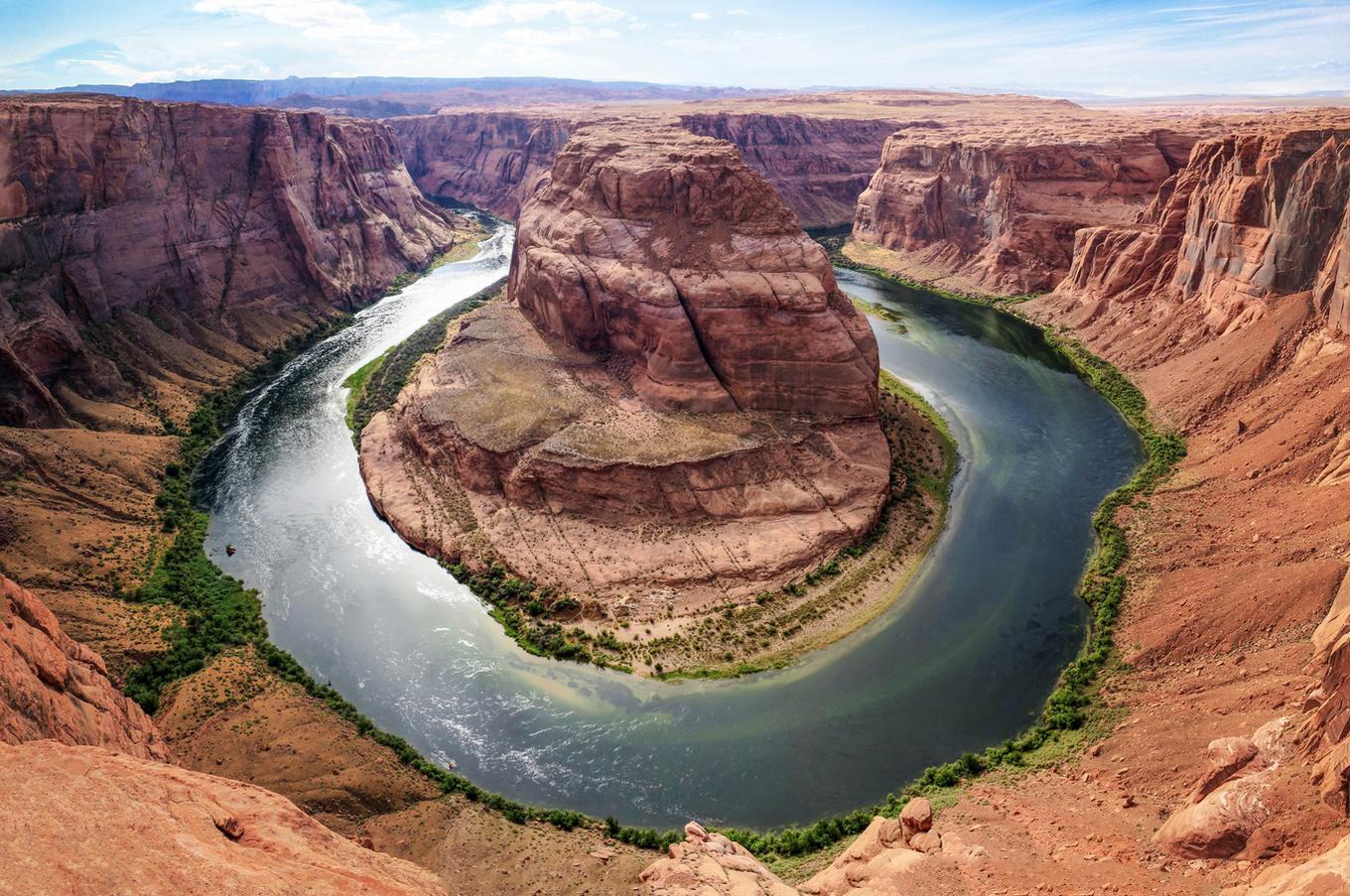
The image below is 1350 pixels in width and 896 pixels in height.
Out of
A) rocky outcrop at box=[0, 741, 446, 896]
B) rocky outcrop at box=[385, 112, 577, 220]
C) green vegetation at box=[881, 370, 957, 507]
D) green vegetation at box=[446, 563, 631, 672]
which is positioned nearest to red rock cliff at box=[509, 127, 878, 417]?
green vegetation at box=[881, 370, 957, 507]

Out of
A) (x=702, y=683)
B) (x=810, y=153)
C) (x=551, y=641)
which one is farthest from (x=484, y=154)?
(x=702, y=683)

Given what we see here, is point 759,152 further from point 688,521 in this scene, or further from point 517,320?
point 688,521

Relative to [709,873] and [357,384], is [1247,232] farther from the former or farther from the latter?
[357,384]

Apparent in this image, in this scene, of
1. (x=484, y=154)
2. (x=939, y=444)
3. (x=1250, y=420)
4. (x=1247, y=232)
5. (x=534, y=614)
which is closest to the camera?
(x=534, y=614)

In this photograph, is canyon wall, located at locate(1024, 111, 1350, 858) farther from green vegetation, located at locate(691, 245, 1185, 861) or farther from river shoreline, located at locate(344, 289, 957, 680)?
river shoreline, located at locate(344, 289, 957, 680)

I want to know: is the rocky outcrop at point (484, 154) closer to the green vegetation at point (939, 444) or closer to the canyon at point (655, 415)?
the canyon at point (655, 415)

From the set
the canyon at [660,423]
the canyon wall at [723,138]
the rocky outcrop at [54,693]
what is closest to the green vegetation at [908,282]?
the canyon at [660,423]

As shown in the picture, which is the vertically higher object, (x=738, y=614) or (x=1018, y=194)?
(x=1018, y=194)
